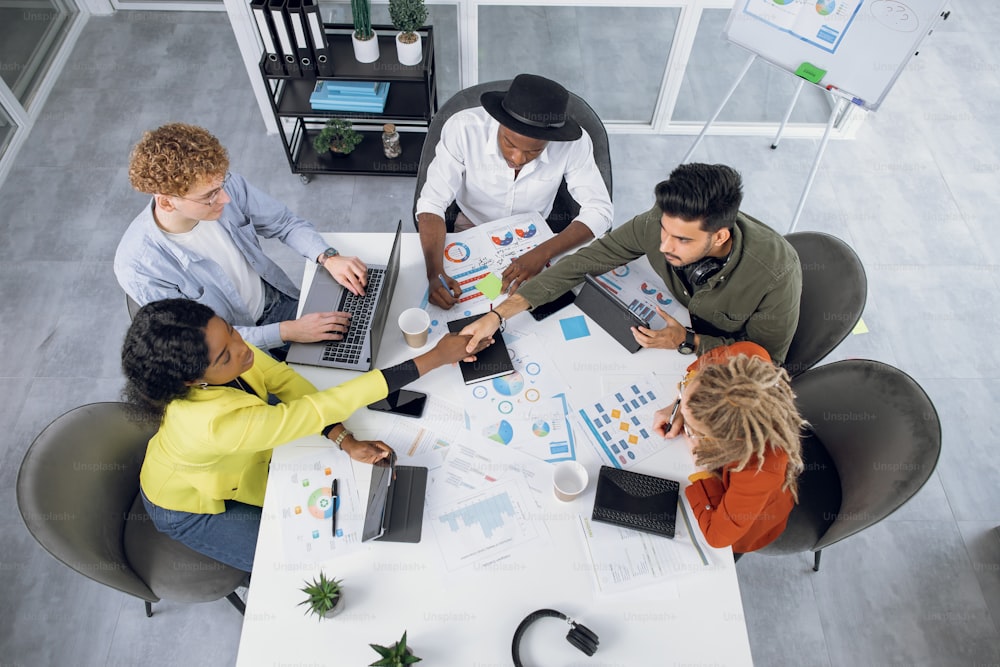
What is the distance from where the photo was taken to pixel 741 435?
1492 millimetres

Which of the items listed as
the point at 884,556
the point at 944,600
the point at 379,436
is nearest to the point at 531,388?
the point at 379,436

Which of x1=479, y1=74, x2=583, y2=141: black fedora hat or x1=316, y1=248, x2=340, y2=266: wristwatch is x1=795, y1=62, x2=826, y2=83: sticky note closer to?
x1=479, y1=74, x2=583, y2=141: black fedora hat

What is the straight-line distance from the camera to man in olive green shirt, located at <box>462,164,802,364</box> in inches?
70.3

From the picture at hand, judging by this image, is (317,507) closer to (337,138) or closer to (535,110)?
(535,110)

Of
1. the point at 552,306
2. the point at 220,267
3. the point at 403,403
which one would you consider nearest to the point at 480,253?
the point at 552,306

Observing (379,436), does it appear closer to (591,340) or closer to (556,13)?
(591,340)

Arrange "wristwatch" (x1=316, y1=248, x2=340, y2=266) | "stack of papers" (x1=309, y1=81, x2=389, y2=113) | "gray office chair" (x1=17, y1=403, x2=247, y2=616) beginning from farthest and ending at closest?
"stack of papers" (x1=309, y1=81, x2=389, y2=113) < "wristwatch" (x1=316, y1=248, x2=340, y2=266) < "gray office chair" (x1=17, y1=403, x2=247, y2=616)

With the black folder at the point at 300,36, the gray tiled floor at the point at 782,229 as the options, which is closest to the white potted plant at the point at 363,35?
the black folder at the point at 300,36

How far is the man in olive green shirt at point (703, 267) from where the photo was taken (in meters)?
1.79

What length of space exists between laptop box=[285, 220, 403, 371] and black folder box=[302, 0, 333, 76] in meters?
1.48

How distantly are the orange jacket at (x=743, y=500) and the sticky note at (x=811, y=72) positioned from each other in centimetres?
173

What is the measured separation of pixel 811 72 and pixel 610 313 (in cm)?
179

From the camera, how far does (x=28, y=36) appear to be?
394 cm

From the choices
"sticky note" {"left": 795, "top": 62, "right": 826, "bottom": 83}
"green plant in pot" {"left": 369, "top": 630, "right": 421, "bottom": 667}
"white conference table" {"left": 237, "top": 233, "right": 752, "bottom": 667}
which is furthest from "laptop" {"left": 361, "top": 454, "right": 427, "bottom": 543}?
"sticky note" {"left": 795, "top": 62, "right": 826, "bottom": 83}
